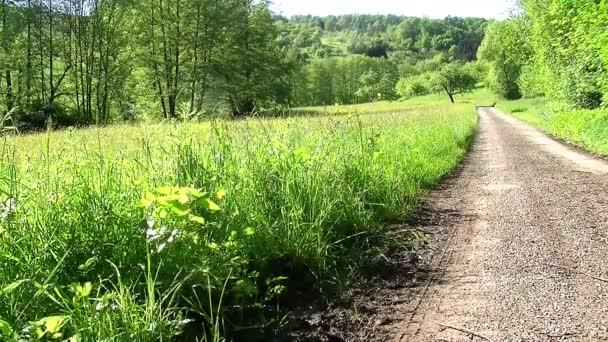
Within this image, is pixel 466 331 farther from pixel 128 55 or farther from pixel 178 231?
pixel 128 55

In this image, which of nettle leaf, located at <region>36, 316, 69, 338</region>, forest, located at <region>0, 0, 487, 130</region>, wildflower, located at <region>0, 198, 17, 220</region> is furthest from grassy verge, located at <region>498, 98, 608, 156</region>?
forest, located at <region>0, 0, 487, 130</region>

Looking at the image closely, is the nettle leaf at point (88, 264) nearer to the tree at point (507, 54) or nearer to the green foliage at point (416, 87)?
the tree at point (507, 54)

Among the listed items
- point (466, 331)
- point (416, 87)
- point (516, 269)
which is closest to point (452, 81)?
point (416, 87)

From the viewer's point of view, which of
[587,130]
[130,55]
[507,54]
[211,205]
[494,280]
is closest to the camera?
[211,205]

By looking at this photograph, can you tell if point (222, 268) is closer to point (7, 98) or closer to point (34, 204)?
point (34, 204)

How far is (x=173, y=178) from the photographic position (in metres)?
4.23

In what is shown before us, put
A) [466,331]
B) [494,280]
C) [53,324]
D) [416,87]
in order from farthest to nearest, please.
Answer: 1. [416,87]
2. [494,280]
3. [466,331]
4. [53,324]

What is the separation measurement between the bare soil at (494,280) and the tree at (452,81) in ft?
359

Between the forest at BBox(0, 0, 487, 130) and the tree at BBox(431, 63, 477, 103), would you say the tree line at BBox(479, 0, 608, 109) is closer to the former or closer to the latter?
the forest at BBox(0, 0, 487, 130)

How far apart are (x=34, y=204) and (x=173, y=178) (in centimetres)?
108

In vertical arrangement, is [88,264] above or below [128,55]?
below

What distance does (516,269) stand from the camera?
437 centimetres

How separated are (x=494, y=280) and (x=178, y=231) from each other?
2.62 meters

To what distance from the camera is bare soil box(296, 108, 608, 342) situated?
3.33 meters
